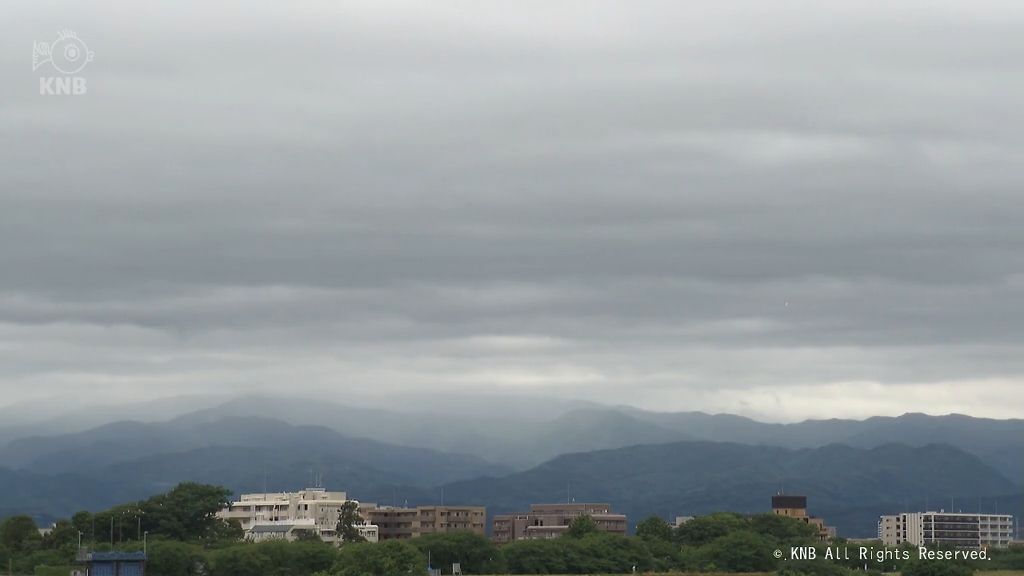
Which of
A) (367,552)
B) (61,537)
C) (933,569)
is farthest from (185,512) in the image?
(933,569)

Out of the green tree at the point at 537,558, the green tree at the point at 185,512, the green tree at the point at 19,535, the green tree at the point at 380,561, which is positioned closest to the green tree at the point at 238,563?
the green tree at the point at 380,561

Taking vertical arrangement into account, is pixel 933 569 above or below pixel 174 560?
below

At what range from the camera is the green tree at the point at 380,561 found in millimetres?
140375

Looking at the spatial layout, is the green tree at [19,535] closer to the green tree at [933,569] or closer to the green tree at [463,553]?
the green tree at [463,553]

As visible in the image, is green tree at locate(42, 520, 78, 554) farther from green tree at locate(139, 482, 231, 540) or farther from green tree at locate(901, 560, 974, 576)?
green tree at locate(901, 560, 974, 576)

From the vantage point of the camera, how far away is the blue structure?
12925 cm

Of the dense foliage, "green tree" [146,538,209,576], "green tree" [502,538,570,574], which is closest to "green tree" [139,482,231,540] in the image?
the dense foliage

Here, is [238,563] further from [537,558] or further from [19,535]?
[19,535]

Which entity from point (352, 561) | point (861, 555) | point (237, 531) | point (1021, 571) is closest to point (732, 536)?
point (861, 555)

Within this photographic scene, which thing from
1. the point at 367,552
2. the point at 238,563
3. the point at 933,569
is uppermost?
the point at 367,552

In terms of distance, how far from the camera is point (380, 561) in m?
143

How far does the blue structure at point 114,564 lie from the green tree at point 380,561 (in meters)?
15.7

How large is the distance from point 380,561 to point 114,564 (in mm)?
22110

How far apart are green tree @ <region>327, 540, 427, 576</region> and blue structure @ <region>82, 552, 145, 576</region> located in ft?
51.6
